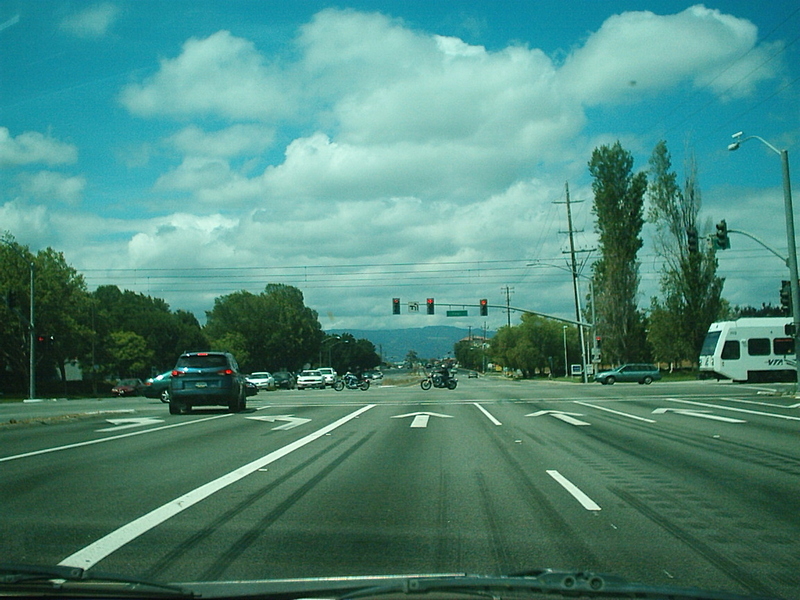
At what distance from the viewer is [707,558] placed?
6211mm

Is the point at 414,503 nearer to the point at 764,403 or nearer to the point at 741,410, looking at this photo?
the point at 741,410

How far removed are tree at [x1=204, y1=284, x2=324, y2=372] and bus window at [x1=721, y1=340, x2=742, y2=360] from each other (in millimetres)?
77047

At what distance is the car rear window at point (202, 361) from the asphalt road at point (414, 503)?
710 centimetres

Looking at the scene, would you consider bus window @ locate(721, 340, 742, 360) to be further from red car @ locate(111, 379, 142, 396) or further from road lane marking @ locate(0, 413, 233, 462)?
red car @ locate(111, 379, 142, 396)

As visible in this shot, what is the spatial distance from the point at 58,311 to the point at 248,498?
6204cm

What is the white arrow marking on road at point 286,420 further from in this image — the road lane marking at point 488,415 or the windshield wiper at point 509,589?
the windshield wiper at point 509,589

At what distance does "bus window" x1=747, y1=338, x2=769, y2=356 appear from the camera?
1789 inches

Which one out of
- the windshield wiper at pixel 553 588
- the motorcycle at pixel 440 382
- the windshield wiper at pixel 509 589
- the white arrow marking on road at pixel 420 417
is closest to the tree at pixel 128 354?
the motorcycle at pixel 440 382

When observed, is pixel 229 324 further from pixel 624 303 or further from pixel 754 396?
pixel 754 396

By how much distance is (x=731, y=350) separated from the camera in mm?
45625

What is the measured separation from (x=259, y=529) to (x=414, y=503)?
1.99 m

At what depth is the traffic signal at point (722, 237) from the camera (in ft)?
98.7

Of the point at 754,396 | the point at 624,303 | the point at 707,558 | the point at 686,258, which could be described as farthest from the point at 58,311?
the point at 707,558

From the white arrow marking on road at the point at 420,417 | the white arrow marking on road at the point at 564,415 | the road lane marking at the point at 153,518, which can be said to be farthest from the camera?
the white arrow marking on road at the point at 564,415
